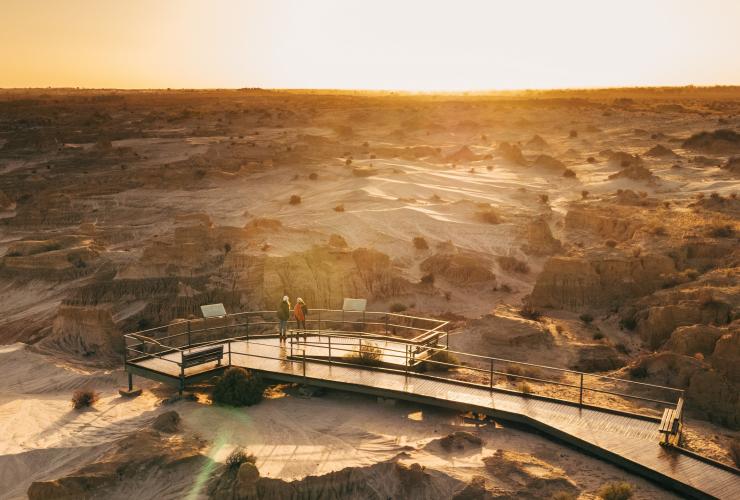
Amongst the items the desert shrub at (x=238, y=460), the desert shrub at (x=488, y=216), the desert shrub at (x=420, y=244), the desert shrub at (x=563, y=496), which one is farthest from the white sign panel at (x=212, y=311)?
the desert shrub at (x=488, y=216)

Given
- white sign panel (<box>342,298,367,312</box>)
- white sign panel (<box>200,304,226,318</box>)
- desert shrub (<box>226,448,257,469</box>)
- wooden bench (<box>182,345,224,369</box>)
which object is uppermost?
white sign panel (<box>200,304,226,318</box>)

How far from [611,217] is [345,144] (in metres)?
29.1

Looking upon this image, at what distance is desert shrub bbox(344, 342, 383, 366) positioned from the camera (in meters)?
16.2

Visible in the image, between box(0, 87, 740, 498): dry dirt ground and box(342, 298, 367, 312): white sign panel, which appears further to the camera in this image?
box(342, 298, 367, 312): white sign panel

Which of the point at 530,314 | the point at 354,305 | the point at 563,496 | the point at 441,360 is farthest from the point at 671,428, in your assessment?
the point at 530,314

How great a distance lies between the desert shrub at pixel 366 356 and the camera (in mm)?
16203

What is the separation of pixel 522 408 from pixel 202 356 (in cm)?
759

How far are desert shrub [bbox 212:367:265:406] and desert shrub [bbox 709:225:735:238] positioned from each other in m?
20.0

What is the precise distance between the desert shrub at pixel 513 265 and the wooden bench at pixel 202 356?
55.6ft

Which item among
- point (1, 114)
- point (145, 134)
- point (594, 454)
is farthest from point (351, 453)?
point (1, 114)

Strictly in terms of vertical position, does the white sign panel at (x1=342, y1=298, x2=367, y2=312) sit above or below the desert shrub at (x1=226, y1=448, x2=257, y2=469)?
above

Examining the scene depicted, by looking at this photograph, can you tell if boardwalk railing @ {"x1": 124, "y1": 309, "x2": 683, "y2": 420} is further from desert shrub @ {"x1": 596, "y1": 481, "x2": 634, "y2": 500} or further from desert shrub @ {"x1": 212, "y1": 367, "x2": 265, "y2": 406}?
desert shrub @ {"x1": 596, "y1": 481, "x2": 634, "y2": 500}

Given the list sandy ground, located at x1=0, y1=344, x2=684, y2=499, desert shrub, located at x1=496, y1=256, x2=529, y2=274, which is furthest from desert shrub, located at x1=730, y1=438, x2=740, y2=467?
desert shrub, located at x1=496, y1=256, x2=529, y2=274

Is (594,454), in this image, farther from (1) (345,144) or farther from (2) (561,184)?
(1) (345,144)
